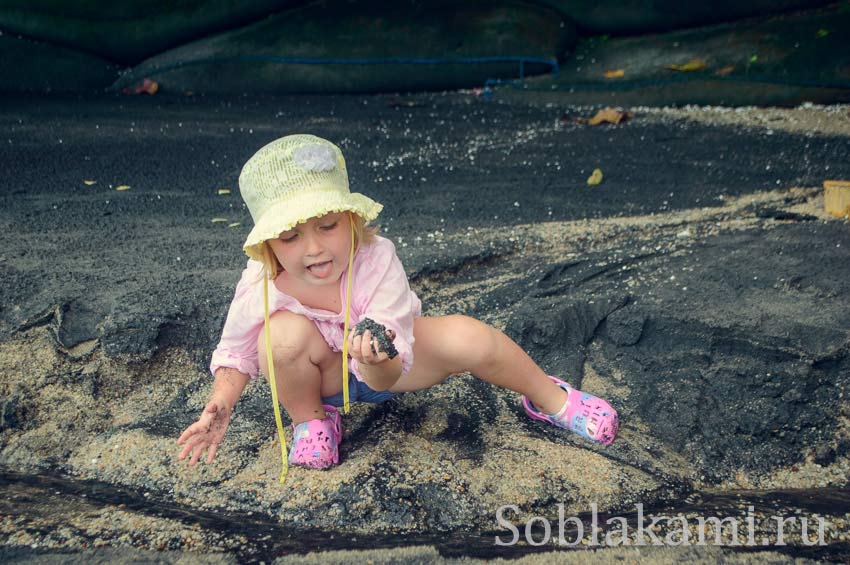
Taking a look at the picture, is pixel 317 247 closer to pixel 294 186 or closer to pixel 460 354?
pixel 294 186

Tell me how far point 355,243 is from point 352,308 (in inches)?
5.8

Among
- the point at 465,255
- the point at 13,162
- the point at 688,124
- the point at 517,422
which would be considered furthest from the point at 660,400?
the point at 13,162

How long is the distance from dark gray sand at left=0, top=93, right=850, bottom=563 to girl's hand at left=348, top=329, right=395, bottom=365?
0.36 m

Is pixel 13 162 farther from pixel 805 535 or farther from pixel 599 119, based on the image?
pixel 805 535

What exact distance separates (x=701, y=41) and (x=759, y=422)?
332 cm

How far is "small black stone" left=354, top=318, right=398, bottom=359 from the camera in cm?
A: 172

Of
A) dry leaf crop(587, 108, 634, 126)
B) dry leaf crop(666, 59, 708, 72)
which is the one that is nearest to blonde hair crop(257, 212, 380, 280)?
dry leaf crop(587, 108, 634, 126)

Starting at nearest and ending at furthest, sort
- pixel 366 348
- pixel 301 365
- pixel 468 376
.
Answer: pixel 366 348, pixel 301 365, pixel 468 376

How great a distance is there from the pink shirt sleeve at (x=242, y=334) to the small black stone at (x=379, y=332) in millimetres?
341

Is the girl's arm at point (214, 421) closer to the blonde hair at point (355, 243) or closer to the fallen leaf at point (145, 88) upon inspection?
the blonde hair at point (355, 243)

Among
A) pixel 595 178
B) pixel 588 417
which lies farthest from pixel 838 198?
pixel 588 417

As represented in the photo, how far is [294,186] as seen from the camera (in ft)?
6.07

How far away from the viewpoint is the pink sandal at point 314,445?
2018 mm

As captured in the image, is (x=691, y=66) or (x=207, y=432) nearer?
(x=207, y=432)
